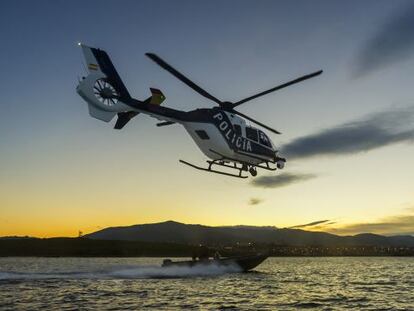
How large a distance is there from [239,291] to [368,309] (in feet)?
41.8

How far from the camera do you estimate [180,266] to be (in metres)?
63.2

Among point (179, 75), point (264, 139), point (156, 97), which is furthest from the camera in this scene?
point (264, 139)

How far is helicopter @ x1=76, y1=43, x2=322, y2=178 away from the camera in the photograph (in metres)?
31.0

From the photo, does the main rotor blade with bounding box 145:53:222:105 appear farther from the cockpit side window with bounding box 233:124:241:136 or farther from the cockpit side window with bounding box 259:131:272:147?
the cockpit side window with bounding box 259:131:272:147

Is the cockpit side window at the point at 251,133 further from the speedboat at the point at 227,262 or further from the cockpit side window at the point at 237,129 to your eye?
the speedboat at the point at 227,262

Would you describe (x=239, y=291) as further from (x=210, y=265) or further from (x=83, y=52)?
(x=83, y=52)

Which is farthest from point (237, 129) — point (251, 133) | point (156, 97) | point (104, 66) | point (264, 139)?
point (104, 66)

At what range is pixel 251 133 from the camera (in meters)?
38.3

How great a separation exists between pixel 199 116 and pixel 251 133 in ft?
16.3

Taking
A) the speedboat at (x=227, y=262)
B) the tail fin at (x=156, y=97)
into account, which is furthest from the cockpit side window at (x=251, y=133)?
the speedboat at (x=227, y=262)

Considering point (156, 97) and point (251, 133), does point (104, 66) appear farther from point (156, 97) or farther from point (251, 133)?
point (251, 133)

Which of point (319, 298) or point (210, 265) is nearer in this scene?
point (319, 298)

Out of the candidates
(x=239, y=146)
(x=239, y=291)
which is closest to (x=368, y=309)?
(x=239, y=291)

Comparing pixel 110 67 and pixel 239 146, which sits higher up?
pixel 110 67
